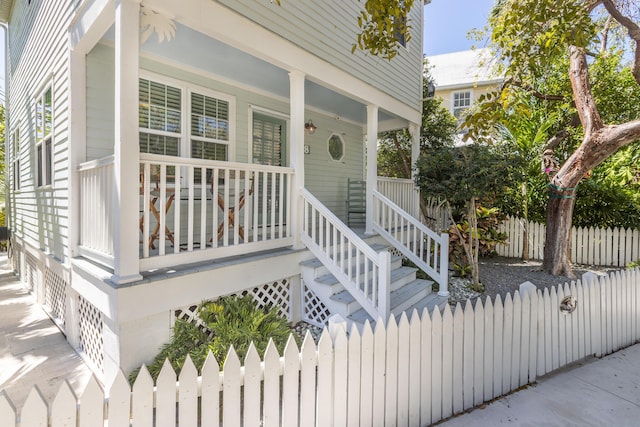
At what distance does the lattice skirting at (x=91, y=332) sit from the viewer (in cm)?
344

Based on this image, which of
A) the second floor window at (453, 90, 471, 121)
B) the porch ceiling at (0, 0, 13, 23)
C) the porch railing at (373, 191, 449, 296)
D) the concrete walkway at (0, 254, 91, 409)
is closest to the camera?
the concrete walkway at (0, 254, 91, 409)

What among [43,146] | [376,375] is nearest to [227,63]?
[43,146]

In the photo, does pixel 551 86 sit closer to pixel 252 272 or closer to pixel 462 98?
pixel 462 98

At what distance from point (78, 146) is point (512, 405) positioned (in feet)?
17.0

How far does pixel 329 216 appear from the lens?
4164 millimetres

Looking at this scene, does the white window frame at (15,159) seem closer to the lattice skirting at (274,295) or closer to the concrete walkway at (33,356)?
the concrete walkway at (33,356)

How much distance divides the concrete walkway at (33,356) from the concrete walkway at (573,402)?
363 centimetres

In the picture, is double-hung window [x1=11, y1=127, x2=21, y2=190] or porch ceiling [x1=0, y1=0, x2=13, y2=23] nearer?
double-hung window [x1=11, y1=127, x2=21, y2=190]

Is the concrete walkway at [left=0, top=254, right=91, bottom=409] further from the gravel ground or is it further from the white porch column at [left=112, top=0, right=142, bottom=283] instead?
the gravel ground

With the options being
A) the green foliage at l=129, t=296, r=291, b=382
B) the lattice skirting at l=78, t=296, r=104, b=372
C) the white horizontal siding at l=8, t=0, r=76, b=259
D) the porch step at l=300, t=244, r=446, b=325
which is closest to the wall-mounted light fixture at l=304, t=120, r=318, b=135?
the porch step at l=300, t=244, r=446, b=325

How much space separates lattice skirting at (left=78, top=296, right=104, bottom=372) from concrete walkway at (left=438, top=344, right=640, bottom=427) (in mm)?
3348

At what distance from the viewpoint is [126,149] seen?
291 centimetres

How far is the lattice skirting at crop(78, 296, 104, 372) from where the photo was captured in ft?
11.3

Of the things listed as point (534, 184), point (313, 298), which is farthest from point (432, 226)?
point (313, 298)
